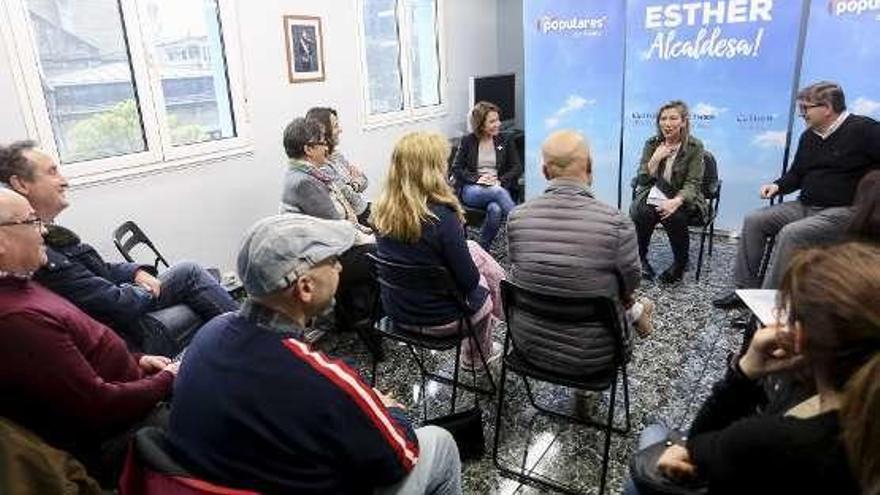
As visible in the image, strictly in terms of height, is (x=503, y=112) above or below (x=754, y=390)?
above

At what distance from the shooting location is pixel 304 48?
4.18 metres

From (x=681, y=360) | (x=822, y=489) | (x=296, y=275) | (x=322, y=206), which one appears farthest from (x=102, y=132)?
(x=822, y=489)

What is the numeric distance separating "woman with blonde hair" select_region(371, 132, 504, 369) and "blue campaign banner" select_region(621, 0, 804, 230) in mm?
2691

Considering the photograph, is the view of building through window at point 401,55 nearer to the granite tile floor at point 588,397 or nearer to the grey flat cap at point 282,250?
the granite tile floor at point 588,397

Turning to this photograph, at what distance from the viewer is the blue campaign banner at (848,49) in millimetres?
3525


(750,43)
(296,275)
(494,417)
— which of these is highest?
(750,43)

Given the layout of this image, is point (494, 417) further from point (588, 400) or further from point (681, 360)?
point (681, 360)

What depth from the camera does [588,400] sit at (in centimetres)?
250

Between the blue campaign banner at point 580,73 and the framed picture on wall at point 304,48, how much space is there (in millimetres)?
1785

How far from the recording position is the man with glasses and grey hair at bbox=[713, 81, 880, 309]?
119 inches

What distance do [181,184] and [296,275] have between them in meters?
2.72

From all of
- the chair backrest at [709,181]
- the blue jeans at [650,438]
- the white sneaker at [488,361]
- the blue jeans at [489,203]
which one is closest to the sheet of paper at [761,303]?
the blue jeans at [650,438]

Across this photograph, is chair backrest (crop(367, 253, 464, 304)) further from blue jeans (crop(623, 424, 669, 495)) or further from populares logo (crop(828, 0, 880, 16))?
populares logo (crop(828, 0, 880, 16))

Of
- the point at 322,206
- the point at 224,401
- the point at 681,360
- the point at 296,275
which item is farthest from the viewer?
the point at 322,206
